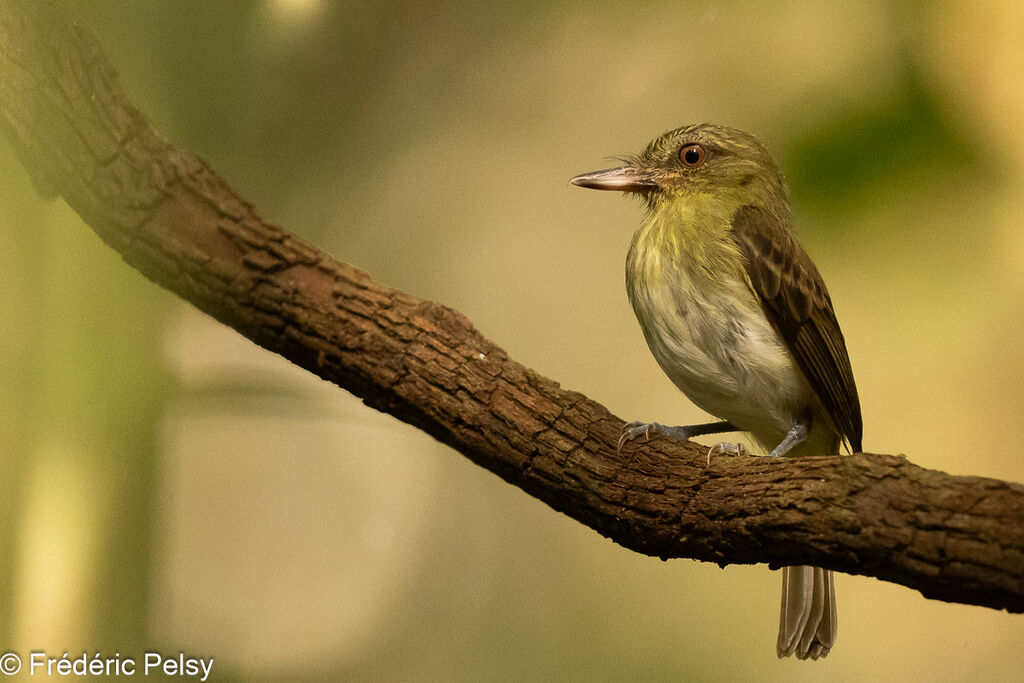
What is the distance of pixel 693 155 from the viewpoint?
2.29m

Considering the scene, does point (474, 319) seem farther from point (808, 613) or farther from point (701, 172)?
point (808, 613)

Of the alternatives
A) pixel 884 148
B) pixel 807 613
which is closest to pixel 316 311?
pixel 807 613

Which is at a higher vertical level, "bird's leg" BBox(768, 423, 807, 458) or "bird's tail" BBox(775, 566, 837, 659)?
"bird's leg" BBox(768, 423, 807, 458)

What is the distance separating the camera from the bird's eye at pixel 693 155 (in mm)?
2279

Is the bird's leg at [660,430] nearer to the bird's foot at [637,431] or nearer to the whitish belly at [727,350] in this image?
the bird's foot at [637,431]

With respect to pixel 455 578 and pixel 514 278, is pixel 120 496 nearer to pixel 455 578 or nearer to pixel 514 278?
pixel 455 578

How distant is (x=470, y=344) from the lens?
1.86m

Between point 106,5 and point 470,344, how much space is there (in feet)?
3.30

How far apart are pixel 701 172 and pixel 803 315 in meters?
0.48

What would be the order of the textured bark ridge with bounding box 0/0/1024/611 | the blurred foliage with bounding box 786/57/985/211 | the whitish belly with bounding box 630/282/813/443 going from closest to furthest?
the textured bark ridge with bounding box 0/0/1024/611 < the whitish belly with bounding box 630/282/813/443 < the blurred foliage with bounding box 786/57/985/211

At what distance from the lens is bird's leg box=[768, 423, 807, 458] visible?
2.06m

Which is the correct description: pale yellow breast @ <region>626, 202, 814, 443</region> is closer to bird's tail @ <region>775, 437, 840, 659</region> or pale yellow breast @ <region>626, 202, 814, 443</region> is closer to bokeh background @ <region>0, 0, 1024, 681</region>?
bird's tail @ <region>775, 437, 840, 659</region>

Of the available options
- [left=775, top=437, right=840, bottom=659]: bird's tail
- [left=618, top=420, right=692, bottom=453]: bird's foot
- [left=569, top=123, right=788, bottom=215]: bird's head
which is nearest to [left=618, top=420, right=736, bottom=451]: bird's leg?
[left=618, top=420, right=692, bottom=453]: bird's foot

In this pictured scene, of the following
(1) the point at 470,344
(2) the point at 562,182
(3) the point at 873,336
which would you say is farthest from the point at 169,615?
(3) the point at 873,336
